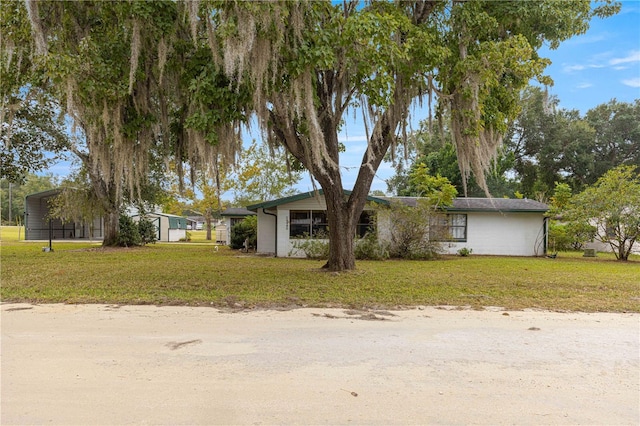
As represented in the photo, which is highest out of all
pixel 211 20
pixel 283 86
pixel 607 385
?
pixel 211 20

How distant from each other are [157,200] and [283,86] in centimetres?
1479

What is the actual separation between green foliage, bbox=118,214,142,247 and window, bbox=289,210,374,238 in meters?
9.36

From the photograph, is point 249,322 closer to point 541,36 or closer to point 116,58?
point 116,58

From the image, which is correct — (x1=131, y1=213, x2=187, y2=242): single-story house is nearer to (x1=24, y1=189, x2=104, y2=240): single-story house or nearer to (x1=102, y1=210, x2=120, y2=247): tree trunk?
(x1=24, y1=189, x2=104, y2=240): single-story house

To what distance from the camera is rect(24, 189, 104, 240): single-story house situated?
25391mm

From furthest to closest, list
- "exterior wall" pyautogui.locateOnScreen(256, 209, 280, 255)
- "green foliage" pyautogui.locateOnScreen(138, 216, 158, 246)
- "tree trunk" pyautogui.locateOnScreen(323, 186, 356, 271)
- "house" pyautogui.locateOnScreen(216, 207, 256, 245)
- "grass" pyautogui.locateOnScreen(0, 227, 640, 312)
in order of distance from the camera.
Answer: "green foliage" pyautogui.locateOnScreen(138, 216, 158, 246)
"house" pyautogui.locateOnScreen(216, 207, 256, 245)
"exterior wall" pyautogui.locateOnScreen(256, 209, 280, 255)
"tree trunk" pyautogui.locateOnScreen(323, 186, 356, 271)
"grass" pyautogui.locateOnScreen(0, 227, 640, 312)

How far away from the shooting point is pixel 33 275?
8.67 m

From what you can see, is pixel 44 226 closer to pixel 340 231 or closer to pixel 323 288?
pixel 340 231

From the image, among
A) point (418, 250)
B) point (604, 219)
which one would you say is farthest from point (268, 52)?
point (604, 219)

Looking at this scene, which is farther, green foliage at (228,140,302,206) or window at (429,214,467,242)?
green foliage at (228,140,302,206)

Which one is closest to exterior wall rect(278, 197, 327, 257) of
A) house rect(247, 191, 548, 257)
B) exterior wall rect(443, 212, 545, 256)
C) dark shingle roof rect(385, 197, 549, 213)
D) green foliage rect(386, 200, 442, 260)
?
house rect(247, 191, 548, 257)

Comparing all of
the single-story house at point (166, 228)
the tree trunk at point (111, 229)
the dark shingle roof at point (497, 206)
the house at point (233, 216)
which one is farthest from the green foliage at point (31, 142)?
the dark shingle roof at point (497, 206)

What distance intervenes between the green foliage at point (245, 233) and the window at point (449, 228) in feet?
27.0

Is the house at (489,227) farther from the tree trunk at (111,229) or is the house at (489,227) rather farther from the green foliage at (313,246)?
the tree trunk at (111,229)
